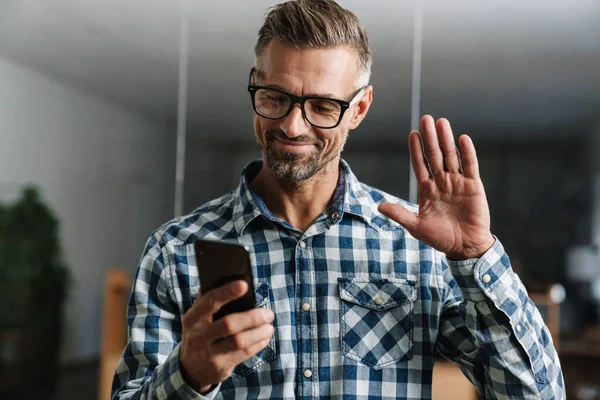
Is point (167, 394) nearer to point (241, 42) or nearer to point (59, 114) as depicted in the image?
point (241, 42)

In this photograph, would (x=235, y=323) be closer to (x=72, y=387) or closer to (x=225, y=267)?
(x=225, y=267)

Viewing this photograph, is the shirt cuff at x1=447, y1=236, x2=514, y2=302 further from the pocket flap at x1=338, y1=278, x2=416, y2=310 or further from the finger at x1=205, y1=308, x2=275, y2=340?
the finger at x1=205, y1=308, x2=275, y2=340

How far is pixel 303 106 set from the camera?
1106 millimetres

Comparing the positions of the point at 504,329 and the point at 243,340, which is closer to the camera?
the point at 243,340

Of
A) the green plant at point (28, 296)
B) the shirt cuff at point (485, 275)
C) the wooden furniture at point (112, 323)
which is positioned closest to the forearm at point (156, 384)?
the shirt cuff at point (485, 275)

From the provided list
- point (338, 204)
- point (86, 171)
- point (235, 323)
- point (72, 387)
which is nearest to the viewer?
point (235, 323)

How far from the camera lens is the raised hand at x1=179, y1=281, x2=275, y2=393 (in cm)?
90

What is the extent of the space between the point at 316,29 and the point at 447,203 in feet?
1.14

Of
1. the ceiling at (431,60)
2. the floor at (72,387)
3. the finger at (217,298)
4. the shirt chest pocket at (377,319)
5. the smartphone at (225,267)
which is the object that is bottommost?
the floor at (72,387)

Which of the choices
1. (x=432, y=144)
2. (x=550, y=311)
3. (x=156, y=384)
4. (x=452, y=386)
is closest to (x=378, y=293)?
(x=432, y=144)

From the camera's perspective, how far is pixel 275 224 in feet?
3.95

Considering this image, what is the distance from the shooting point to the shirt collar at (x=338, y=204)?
1.20 m

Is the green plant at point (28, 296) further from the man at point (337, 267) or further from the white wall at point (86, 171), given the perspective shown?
the man at point (337, 267)

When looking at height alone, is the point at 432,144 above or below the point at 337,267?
above
